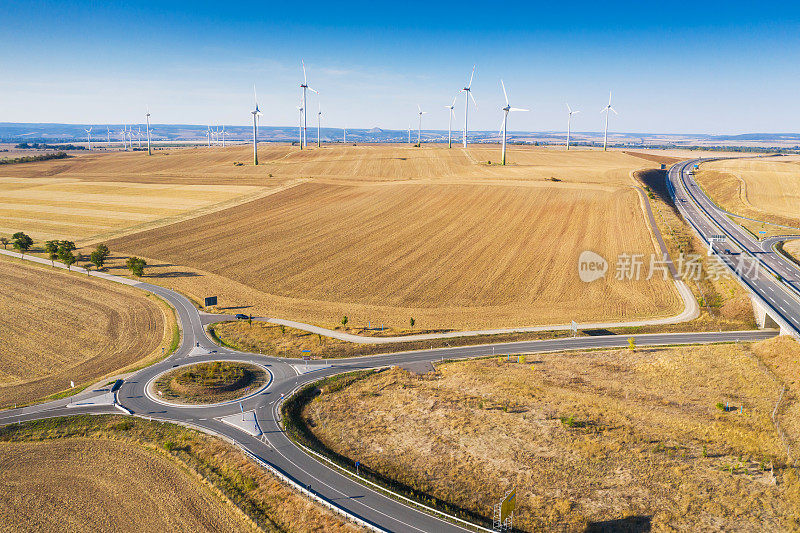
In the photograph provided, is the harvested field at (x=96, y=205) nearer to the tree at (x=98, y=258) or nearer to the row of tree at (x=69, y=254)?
the row of tree at (x=69, y=254)

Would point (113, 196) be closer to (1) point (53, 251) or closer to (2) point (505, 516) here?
(1) point (53, 251)

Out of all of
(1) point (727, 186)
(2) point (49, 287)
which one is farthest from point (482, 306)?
(1) point (727, 186)

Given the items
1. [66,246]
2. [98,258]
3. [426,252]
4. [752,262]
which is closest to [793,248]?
[752,262]

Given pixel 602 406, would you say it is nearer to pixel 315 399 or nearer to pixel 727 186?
pixel 315 399

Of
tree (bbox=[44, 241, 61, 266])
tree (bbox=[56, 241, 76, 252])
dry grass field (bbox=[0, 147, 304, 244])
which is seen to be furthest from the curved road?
dry grass field (bbox=[0, 147, 304, 244])

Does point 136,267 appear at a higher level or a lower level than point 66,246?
lower
